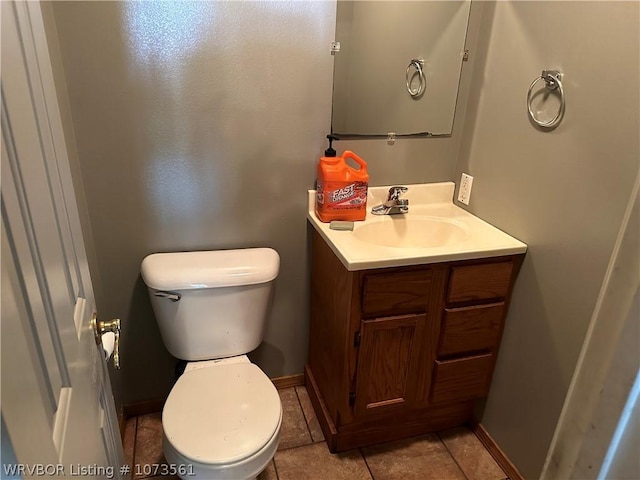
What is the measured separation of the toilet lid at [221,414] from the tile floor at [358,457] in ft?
1.38

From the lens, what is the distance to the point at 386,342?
5.14ft

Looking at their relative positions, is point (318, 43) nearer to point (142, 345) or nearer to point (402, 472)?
point (142, 345)

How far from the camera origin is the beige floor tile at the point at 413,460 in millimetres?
1703

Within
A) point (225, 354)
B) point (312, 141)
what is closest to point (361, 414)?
point (225, 354)

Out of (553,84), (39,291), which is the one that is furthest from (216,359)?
(553,84)

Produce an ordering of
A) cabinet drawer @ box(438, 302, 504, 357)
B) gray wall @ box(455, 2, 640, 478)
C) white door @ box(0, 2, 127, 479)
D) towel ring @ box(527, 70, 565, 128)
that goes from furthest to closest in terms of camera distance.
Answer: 1. cabinet drawer @ box(438, 302, 504, 357)
2. towel ring @ box(527, 70, 565, 128)
3. gray wall @ box(455, 2, 640, 478)
4. white door @ box(0, 2, 127, 479)

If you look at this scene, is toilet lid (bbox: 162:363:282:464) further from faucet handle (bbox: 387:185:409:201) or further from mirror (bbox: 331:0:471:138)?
mirror (bbox: 331:0:471:138)

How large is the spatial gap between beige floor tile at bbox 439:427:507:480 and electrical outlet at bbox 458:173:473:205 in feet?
3.16

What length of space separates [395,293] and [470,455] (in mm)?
811

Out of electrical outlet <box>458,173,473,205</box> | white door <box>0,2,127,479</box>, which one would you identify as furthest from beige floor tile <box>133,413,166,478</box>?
electrical outlet <box>458,173,473,205</box>

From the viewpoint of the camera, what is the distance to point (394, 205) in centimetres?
180

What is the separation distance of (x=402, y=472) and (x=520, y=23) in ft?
5.39

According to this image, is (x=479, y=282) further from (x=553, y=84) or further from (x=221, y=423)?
(x=221, y=423)

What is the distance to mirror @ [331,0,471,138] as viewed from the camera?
1655 mm
